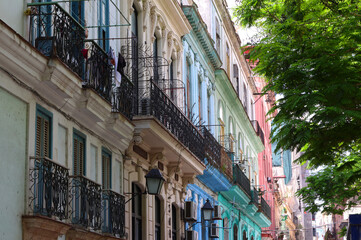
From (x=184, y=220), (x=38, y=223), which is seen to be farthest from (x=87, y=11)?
(x=184, y=220)

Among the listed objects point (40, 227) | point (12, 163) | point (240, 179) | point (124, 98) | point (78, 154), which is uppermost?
point (240, 179)

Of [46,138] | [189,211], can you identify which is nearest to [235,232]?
[189,211]

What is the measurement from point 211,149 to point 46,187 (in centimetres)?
1255

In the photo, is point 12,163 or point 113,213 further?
point 113,213

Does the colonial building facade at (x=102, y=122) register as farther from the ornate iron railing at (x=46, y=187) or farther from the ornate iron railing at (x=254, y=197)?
the ornate iron railing at (x=254, y=197)

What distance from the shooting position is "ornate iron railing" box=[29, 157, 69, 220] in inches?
411

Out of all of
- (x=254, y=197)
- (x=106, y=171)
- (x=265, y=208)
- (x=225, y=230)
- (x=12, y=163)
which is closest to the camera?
(x=12, y=163)

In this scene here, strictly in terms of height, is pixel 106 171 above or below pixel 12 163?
above

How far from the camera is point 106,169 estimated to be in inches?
570

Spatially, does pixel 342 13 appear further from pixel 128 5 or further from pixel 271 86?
pixel 128 5

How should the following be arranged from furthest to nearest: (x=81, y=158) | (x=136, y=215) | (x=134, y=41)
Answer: (x=136, y=215) < (x=134, y=41) < (x=81, y=158)

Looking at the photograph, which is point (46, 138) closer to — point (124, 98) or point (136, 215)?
point (124, 98)

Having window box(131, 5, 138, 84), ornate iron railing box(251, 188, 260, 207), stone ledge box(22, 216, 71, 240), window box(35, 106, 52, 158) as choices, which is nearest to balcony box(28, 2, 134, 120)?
window box(35, 106, 52, 158)

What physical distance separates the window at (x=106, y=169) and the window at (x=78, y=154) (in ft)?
4.07
